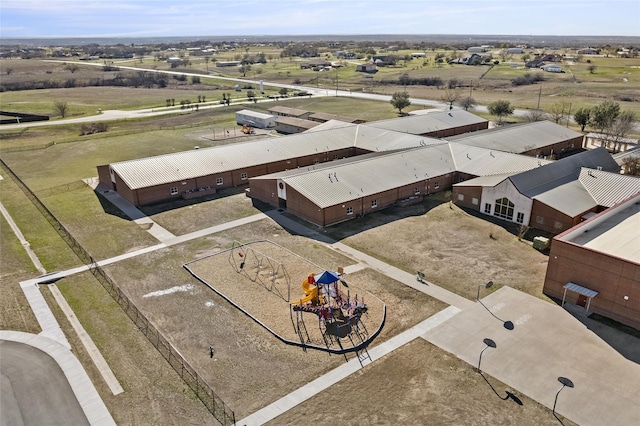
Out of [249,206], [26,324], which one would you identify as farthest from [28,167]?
[26,324]

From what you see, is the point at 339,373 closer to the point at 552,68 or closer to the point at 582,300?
the point at 582,300

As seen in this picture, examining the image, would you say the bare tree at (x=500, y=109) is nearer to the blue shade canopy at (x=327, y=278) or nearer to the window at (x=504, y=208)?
the window at (x=504, y=208)

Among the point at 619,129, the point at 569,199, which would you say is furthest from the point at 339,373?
the point at 619,129

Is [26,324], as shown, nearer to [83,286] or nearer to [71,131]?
[83,286]

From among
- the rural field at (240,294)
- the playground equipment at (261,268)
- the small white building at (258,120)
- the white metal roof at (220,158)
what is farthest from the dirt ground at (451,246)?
the small white building at (258,120)

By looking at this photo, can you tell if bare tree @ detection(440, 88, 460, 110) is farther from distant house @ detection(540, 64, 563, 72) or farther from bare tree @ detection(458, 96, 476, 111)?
distant house @ detection(540, 64, 563, 72)
